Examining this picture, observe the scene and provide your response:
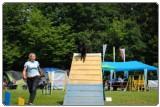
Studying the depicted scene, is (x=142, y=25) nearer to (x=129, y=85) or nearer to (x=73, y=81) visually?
(x=129, y=85)

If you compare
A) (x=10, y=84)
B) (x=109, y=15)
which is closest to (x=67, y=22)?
(x=109, y=15)

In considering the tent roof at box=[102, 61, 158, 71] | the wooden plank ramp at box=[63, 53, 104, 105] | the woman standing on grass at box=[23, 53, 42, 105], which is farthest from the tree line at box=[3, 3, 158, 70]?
the woman standing on grass at box=[23, 53, 42, 105]

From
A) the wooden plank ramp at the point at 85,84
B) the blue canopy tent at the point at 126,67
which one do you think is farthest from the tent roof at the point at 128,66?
the wooden plank ramp at the point at 85,84

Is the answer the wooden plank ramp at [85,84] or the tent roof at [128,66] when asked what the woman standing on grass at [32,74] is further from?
the tent roof at [128,66]

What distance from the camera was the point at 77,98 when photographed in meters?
9.64

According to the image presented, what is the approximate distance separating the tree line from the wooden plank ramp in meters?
24.5

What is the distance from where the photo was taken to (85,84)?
9.78 meters

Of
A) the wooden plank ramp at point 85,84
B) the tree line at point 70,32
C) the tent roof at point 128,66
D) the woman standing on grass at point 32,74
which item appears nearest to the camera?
the woman standing on grass at point 32,74

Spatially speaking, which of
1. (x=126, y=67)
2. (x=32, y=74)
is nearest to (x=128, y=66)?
(x=126, y=67)

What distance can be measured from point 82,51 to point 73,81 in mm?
842

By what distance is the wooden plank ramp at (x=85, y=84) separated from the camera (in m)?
9.59

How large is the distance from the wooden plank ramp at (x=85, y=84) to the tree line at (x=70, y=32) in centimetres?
2450

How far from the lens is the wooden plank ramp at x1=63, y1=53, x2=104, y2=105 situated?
31.5 feet

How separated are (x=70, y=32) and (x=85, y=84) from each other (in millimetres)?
28330
